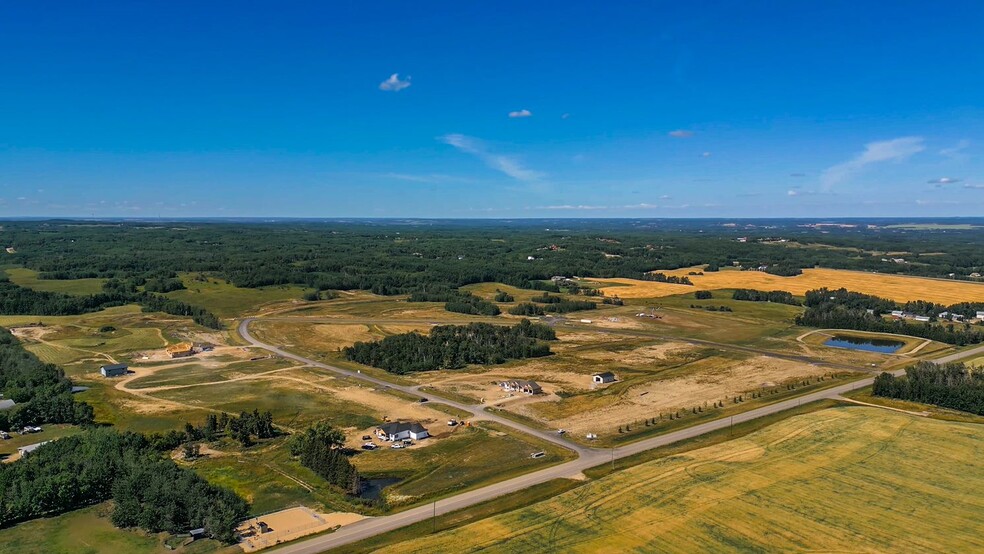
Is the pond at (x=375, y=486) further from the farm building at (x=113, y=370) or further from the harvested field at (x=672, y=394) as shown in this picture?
the farm building at (x=113, y=370)

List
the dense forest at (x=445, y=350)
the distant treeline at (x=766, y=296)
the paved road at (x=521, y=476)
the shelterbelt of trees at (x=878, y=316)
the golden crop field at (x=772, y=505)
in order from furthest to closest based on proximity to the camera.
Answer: the distant treeline at (x=766, y=296)
the shelterbelt of trees at (x=878, y=316)
the dense forest at (x=445, y=350)
the paved road at (x=521, y=476)
the golden crop field at (x=772, y=505)

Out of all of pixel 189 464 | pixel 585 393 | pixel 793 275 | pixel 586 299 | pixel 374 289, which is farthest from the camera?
pixel 793 275

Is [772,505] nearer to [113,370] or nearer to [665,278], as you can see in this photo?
[113,370]

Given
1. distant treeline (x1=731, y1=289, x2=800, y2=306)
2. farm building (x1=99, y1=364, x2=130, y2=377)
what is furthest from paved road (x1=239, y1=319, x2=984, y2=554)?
distant treeline (x1=731, y1=289, x2=800, y2=306)

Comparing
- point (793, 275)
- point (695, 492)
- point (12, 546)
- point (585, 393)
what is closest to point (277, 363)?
point (585, 393)

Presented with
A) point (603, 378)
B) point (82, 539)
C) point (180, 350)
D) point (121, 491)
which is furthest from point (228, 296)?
point (82, 539)

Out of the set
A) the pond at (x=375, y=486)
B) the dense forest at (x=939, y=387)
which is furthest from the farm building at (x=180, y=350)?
the dense forest at (x=939, y=387)

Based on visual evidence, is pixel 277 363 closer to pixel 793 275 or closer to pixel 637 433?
pixel 637 433
